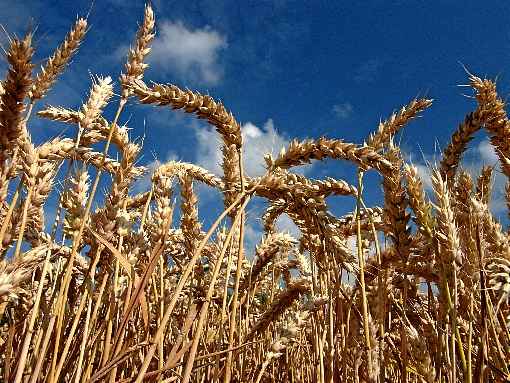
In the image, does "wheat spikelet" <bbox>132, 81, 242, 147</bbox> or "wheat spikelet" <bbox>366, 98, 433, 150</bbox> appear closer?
"wheat spikelet" <bbox>132, 81, 242, 147</bbox>

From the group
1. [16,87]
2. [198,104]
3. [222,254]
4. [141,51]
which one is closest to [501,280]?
[222,254]

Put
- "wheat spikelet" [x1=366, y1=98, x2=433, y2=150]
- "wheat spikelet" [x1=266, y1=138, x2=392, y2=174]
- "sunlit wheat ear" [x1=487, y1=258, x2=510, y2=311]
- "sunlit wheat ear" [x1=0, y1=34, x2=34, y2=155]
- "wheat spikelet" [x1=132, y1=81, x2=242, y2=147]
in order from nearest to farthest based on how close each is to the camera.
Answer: "sunlit wheat ear" [x1=487, y1=258, x2=510, y2=311] < "sunlit wheat ear" [x1=0, y1=34, x2=34, y2=155] < "wheat spikelet" [x1=266, y1=138, x2=392, y2=174] < "wheat spikelet" [x1=132, y1=81, x2=242, y2=147] < "wheat spikelet" [x1=366, y1=98, x2=433, y2=150]

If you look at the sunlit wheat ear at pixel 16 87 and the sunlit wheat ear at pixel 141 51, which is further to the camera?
the sunlit wheat ear at pixel 141 51

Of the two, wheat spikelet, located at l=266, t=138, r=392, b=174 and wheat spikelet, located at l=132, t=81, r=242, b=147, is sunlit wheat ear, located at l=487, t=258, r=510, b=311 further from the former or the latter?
wheat spikelet, located at l=132, t=81, r=242, b=147

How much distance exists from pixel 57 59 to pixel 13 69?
111 cm

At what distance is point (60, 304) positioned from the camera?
1721 millimetres

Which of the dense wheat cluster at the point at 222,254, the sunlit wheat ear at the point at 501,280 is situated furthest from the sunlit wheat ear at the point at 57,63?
the sunlit wheat ear at the point at 501,280

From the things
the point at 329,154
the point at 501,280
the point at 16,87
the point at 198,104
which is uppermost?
the point at 198,104

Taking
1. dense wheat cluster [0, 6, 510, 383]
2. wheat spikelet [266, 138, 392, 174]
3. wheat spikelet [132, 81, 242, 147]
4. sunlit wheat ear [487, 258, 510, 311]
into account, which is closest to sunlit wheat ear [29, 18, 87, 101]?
dense wheat cluster [0, 6, 510, 383]

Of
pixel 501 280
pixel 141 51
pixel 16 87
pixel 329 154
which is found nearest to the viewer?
pixel 501 280

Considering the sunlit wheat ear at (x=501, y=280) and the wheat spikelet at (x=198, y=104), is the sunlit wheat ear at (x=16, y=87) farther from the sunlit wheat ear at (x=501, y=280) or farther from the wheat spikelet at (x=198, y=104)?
the sunlit wheat ear at (x=501, y=280)

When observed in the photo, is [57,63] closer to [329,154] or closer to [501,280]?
[329,154]

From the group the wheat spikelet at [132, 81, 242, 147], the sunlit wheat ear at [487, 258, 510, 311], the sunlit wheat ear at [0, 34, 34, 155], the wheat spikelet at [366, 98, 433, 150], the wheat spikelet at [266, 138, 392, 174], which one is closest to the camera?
the sunlit wheat ear at [487, 258, 510, 311]

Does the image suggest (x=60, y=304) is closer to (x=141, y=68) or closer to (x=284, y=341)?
(x=284, y=341)
